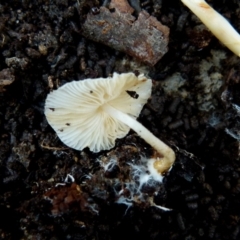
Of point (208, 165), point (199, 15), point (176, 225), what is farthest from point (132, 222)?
point (199, 15)

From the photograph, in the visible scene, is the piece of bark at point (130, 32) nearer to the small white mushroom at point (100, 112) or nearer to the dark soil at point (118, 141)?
the dark soil at point (118, 141)

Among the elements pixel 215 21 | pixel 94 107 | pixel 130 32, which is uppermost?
pixel 215 21

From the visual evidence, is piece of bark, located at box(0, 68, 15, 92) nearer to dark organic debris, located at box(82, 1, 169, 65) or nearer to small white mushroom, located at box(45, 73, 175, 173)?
small white mushroom, located at box(45, 73, 175, 173)

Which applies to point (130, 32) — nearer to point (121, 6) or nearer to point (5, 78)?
point (121, 6)

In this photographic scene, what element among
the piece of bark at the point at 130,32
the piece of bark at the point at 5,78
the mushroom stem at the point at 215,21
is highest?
the mushroom stem at the point at 215,21

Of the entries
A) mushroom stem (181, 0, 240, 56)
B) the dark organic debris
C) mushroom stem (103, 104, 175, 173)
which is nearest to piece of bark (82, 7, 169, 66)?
the dark organic debris

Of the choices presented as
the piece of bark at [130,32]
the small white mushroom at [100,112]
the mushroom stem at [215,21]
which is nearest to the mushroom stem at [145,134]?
the small white mushroom at [100,112]

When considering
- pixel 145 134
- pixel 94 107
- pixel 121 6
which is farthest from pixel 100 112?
pixel 121 6
